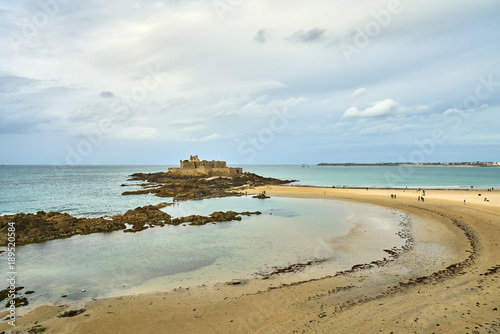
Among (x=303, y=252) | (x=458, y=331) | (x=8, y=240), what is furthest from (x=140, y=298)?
(x=8, y=240)

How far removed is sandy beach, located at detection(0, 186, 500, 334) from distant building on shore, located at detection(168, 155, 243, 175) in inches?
2762

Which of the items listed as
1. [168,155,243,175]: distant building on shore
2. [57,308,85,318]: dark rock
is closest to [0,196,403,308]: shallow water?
[57,308,85,318]: dark rock

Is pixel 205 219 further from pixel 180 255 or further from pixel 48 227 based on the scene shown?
pixel 48 227

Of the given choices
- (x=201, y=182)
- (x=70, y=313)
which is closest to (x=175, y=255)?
(x=70, y=313)

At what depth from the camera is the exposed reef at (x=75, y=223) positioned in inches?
712

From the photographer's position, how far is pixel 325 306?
843 centimetres

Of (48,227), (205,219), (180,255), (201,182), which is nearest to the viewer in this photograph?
(180,255)

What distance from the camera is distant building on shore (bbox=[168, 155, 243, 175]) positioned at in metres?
80.7

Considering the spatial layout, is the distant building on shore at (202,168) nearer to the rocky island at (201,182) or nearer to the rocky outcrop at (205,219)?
the rocky island at (201,182)

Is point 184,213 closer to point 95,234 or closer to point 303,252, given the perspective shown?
point 95,234

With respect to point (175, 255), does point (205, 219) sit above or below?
above

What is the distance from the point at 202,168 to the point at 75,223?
199ft

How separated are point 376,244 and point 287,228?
677cm

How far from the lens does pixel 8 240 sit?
663 inches
